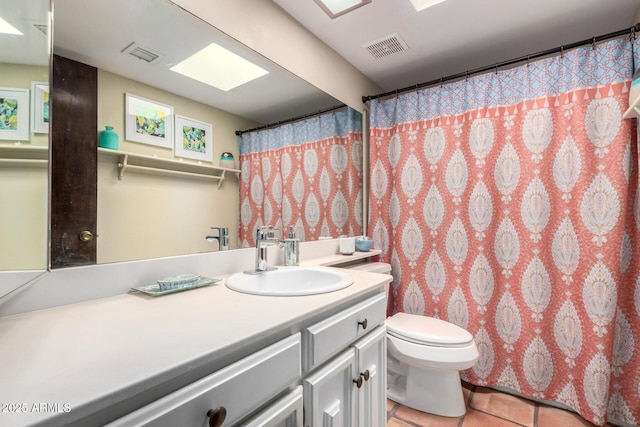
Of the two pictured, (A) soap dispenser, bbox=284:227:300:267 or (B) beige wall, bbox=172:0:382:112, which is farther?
(A) soap dispenser, bbox=284:227:300:267

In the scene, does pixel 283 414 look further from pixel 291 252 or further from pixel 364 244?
pixel 364 244

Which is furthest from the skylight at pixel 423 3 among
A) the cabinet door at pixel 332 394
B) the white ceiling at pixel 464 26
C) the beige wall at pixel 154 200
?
the cabinet door at pixel 332 394

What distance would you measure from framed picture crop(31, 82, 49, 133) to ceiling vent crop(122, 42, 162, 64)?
0.30 metres

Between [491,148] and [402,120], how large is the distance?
61cm

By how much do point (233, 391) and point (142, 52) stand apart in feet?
3.68

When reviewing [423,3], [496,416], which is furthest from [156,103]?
[496,416]

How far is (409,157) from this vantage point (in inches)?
78.4

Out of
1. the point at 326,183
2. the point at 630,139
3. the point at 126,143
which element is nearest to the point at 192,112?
the point at 126,143

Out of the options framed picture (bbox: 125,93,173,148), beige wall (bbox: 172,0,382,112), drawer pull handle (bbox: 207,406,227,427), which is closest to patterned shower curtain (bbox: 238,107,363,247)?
beige wall (bbox: 172,0,382,112)

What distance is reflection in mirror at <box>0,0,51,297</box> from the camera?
2.03 feet

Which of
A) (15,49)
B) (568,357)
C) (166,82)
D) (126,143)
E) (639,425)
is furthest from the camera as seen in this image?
(568,357)

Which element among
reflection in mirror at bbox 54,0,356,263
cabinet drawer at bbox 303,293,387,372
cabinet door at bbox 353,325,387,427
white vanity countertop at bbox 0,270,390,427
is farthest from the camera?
cabinet door at bbox 353,325,387,427

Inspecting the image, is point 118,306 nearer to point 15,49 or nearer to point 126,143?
point 126,143

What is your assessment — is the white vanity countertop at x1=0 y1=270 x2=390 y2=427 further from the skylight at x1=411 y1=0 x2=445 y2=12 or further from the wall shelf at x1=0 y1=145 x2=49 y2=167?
the skylight at x1=411 y1=0 x2=445 y2=12
